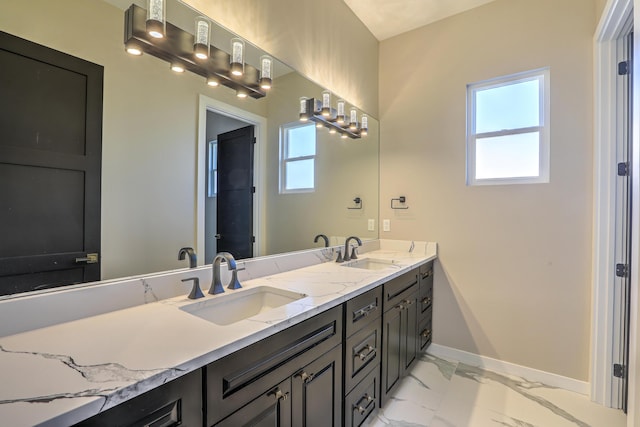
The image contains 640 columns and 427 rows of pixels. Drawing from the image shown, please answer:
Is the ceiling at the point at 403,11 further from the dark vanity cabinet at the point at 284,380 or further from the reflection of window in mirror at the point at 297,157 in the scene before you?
the dark vanity cabinet at the point at 284,380

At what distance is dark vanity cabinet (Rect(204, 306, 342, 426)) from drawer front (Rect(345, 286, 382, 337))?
0.08 metres

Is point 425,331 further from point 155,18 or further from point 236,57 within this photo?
point 155,18

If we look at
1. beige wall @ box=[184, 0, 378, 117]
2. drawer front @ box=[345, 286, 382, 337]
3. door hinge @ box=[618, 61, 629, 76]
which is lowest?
drawer front @ box=[345, 286, 382, 337]

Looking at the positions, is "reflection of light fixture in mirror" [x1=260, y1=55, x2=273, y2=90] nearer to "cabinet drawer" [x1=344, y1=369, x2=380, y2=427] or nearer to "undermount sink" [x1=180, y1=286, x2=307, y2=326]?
"undermount sink" [x1=180, y1=286, x2=307, y2=326]

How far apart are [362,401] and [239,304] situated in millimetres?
887

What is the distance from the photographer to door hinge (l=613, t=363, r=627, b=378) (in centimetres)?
192

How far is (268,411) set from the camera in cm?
101

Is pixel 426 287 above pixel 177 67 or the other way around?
the other way around

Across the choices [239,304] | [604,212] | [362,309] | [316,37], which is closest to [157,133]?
[239,304]

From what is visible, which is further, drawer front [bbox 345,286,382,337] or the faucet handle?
drawer front [bbox 345,286,382,337]

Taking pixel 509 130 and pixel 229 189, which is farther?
pixel 509 130

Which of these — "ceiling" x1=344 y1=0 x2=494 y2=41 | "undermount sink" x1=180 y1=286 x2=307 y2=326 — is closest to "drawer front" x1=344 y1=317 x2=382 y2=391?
"undermount sink" x1=180 y1=286 x2=307 y2=326

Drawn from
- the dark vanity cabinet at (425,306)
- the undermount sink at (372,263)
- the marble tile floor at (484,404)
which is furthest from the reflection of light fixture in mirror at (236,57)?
the marble tile floor at (484,404)

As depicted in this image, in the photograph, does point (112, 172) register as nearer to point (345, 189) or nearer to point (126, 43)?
point (126, 43)
